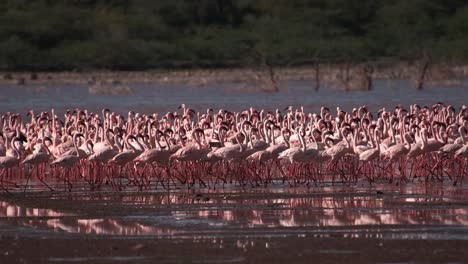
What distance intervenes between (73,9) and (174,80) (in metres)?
14.7

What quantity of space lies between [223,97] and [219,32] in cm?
2007

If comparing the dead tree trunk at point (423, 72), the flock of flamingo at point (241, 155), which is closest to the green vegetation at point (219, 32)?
the dead tree trunk at point (423, 72)

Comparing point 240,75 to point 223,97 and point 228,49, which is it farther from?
point 223,97

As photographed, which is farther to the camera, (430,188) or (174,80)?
(174,80)

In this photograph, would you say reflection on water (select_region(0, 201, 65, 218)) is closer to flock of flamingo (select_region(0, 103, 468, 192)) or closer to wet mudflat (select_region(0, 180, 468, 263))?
wet mudflat (select_region(0, 180, 468, 263))

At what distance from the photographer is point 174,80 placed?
52.7 meters

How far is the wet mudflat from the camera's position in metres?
11.9

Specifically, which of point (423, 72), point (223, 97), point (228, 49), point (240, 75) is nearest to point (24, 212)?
point (223, 97)

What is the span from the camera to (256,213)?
14734 mm

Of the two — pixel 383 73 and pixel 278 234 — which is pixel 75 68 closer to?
pixel 383 73

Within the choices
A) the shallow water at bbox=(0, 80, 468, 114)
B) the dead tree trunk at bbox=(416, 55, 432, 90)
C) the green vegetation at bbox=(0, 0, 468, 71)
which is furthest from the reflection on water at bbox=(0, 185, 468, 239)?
the green vegetation at bbox=(0, 0, 468, 71)

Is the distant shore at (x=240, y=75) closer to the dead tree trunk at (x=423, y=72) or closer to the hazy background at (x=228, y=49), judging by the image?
the hazy background at (x=228, y=49)

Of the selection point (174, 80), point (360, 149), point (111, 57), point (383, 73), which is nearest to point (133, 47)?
point (111, 57)

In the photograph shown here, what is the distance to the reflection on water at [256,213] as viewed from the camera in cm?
1346
